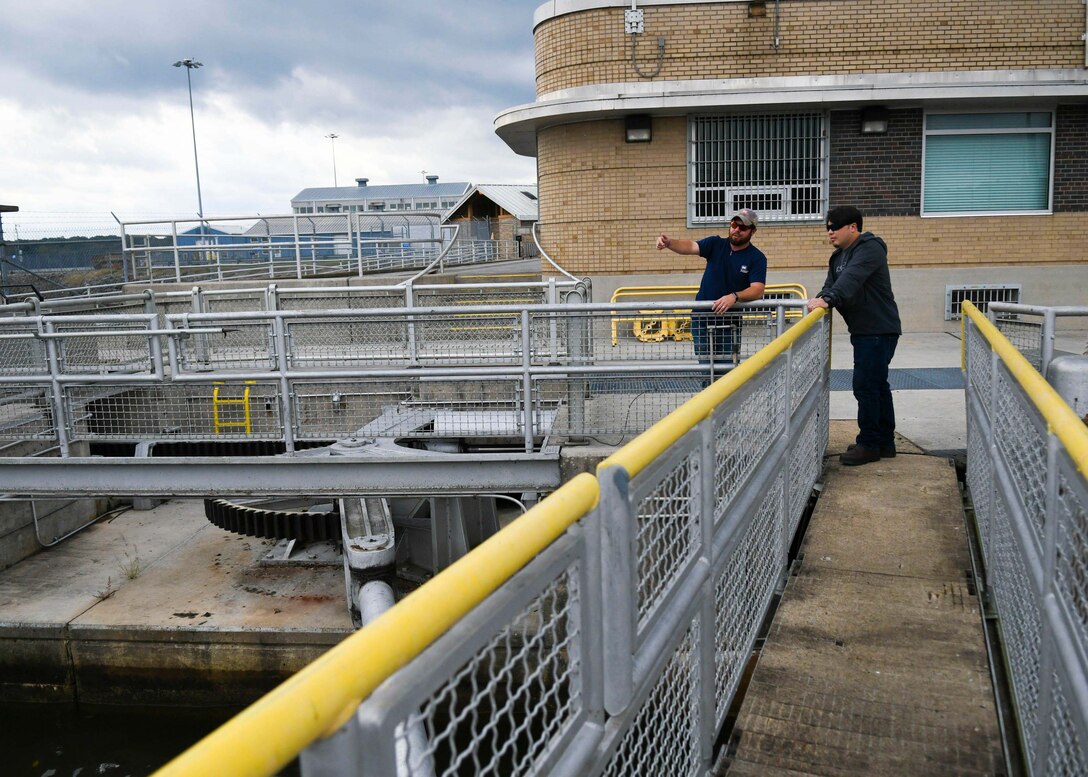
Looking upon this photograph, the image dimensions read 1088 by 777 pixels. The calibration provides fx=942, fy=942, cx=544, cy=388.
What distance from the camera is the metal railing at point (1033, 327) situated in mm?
6293

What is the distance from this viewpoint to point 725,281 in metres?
7.42

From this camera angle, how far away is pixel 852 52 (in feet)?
49.3

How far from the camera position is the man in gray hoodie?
21.0 feet

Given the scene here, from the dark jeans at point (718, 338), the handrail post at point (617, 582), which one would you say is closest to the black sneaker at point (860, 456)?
the dark jeans at point (718, 338)

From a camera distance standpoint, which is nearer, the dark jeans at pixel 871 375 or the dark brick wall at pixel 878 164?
the dark jeans at pixel 871 375

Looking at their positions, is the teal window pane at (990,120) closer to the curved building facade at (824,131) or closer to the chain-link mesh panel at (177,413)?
the curved building facade at (824,131)

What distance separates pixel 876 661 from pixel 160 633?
719 centimetres

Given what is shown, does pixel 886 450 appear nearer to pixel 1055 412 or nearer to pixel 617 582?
pixel 1055 412

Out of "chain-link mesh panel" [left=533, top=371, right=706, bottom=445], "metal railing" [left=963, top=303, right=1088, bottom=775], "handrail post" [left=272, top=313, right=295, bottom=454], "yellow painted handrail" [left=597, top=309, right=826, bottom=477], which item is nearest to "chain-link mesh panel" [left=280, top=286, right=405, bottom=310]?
"handrail post" [left=272, top=313, right=295, bottom=454]

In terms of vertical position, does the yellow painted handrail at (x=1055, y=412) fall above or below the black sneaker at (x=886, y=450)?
above

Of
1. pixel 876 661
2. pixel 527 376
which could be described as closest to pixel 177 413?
pixel 527 376

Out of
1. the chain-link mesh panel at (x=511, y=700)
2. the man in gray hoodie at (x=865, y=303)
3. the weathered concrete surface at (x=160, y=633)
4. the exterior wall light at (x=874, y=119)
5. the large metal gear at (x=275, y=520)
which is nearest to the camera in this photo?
the chain-link mesh panel at (x=511, y=700)

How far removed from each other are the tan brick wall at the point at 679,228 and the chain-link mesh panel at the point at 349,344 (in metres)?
5.70

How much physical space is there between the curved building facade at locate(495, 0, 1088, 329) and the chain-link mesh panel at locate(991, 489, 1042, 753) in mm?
11802
